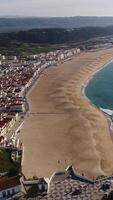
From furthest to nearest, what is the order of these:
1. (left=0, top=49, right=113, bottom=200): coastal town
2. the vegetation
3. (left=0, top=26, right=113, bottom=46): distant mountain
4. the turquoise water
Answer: (left=0, top=26, right=113, bottom=46): distant mountain, the vegetation, the turquoise water, (left=0, top=49, right=113, bottom=200): coastal town

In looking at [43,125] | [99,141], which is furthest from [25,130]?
[99,141]

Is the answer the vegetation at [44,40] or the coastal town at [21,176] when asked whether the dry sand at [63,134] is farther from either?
the vegetation at [44,40]

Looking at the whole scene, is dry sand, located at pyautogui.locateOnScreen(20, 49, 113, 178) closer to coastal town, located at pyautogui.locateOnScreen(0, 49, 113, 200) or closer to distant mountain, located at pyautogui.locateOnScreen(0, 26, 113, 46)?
coastal town, located at pyautogui.locateOnScreen(0, 49, 113, 200)

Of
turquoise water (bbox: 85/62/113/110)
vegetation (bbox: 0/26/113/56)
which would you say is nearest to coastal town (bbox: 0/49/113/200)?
turquoise water (bbox: 85/62/113/110)

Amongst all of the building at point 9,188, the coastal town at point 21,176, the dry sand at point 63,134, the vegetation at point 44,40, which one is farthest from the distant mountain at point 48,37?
the building at point 9,188

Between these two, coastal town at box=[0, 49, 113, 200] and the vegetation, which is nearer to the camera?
coastal town at box=[0, 49, 113, 200]

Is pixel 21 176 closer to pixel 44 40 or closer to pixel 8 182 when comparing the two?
pixel 8 182
